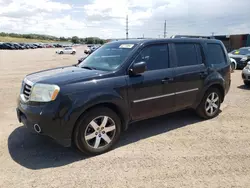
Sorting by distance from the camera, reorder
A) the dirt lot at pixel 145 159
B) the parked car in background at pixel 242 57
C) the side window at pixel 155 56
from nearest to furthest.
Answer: the dirt lot at pixel 145 159 → the side window at pixel 155 56 → the parked car in background at pixel 242 57

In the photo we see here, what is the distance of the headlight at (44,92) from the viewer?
344 centimetres

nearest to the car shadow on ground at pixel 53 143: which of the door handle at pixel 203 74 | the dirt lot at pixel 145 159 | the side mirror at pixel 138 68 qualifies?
the dirt lot at pixel 145 159

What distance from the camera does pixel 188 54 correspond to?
16.3ft

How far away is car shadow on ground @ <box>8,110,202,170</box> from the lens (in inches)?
143

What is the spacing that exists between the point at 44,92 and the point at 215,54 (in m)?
3.89

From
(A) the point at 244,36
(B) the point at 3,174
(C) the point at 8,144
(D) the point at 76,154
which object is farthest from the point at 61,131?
(A) the point at 244,36

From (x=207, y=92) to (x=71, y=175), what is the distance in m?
3.44

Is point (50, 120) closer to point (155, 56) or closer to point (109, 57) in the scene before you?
point (109, 57)

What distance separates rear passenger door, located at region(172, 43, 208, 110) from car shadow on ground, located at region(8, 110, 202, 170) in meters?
0.58

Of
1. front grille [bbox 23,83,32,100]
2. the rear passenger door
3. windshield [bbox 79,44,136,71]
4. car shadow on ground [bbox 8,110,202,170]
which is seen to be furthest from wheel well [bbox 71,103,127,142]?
the rear passenger door

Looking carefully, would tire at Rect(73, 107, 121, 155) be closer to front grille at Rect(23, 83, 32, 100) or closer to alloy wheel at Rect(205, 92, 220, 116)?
front grille at Rect(23, 83, 32, 100)

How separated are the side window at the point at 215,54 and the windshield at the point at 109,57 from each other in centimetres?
203

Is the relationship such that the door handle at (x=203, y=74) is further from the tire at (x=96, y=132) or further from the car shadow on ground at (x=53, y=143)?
the tire at (x=96, y=132)

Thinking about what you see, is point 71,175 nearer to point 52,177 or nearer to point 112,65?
point 52,177
